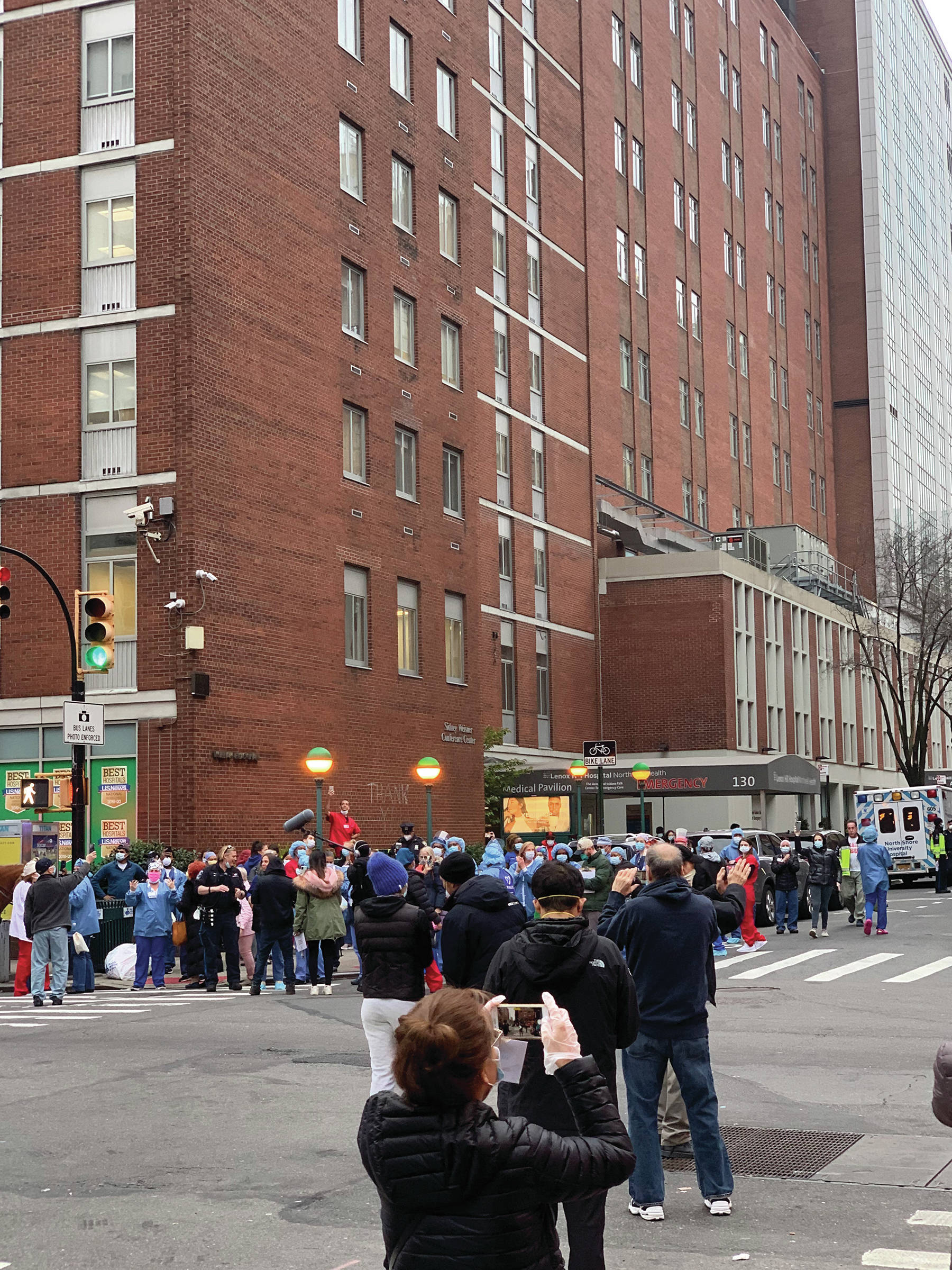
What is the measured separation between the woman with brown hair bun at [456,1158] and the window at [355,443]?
103 ft

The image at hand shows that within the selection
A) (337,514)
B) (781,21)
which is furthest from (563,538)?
(781,21)

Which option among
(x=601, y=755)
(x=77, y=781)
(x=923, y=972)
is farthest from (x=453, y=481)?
(x=923, y=972)

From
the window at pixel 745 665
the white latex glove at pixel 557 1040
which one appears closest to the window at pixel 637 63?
the window at pixel 745 665

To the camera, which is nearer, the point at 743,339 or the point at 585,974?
the point at 585,974

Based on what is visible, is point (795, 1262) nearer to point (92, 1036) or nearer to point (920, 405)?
point (92, 1036)

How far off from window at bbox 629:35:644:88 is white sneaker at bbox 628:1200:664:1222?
5575 cm

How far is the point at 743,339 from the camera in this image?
70.7m

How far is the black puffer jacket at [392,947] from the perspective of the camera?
32.9 feet

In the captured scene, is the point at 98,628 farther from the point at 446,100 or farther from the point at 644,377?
the point at 644,377

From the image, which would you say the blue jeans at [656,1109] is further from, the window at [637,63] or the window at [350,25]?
the window at [637,63]

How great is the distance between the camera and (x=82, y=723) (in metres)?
22.6

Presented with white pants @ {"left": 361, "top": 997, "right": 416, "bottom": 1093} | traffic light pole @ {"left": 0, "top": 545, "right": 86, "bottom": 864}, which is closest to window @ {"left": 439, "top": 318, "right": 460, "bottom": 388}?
traffic light pole @ {"left": 0, "top": 545, "right": 86, "bottom": 864}

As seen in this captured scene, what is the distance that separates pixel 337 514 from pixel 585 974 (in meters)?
28.0

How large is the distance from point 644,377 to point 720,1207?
51813 millimetres
